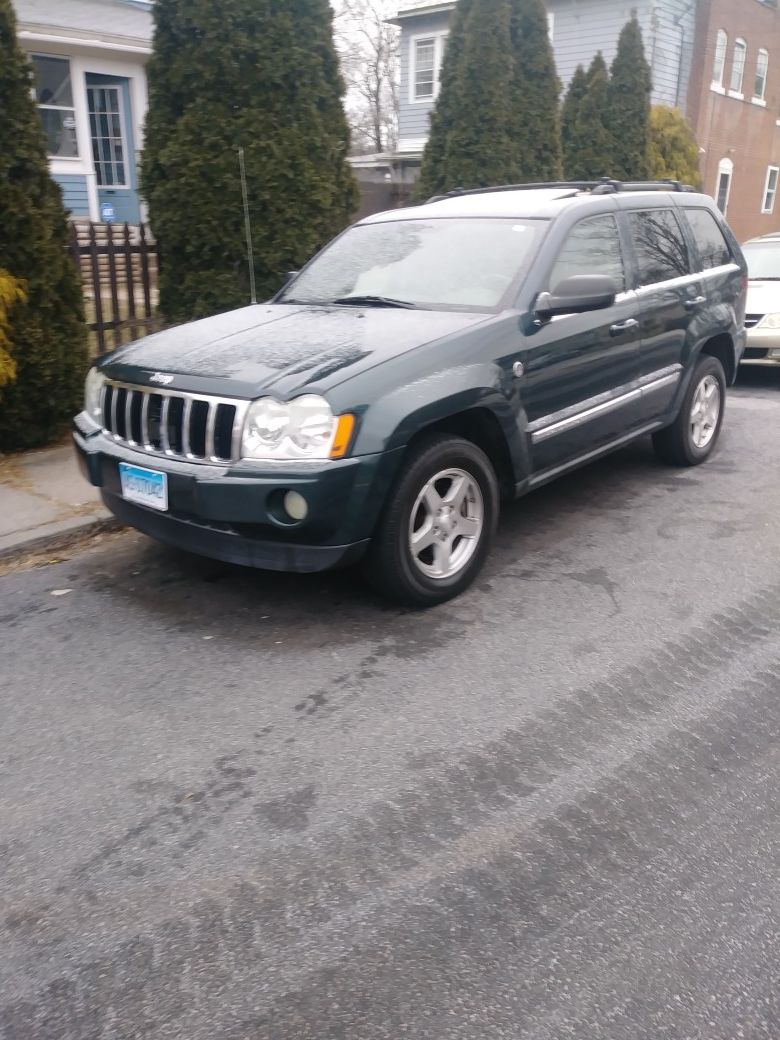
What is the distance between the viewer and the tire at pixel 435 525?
3809 mm

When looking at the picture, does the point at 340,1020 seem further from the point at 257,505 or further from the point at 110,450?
the point at 110,450

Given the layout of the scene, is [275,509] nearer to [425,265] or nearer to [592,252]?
[425,265]

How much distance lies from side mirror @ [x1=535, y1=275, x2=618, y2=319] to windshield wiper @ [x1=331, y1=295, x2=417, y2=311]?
664 millimetres

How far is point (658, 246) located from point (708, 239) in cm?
87

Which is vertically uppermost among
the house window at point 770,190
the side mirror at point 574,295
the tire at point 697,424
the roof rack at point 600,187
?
the house window at point 770,190

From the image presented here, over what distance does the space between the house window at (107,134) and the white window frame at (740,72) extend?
53.4 feet

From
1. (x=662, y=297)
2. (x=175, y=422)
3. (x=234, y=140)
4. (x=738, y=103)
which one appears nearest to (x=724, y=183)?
(x=738, y=103)

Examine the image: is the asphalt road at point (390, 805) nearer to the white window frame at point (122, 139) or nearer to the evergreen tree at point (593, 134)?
the evergreen tree at point (593, 134)

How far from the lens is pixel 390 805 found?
2734 millimetres

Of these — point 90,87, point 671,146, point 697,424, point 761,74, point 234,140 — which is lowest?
point 697,424

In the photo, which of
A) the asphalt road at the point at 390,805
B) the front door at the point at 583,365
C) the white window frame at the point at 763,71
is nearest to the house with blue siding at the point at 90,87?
the front door at the point at 583,365

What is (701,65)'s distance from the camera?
72.1ft

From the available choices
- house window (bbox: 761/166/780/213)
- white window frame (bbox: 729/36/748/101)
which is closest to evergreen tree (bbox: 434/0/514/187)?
white window frame (bbox: 729/36/748/101)

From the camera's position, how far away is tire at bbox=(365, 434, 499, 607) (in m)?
3.81
